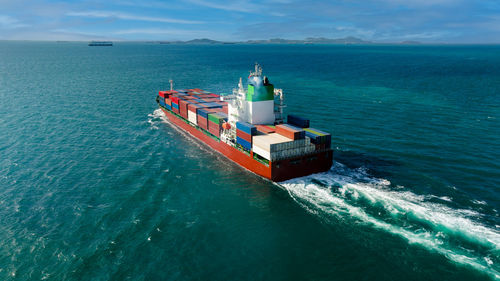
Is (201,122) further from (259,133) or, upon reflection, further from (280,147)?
(280,147)

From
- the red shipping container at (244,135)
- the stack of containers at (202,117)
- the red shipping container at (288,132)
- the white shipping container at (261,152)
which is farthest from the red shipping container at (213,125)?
the red shipping container at (288,132)

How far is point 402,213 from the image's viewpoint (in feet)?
109

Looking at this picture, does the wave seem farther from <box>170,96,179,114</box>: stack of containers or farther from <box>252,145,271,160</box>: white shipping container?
<box>170,96,179,114</box>: stack of containers

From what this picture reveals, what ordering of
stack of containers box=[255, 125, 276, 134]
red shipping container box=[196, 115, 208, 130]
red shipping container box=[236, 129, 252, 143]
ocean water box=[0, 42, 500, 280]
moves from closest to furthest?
1. ocean water box=[0, 42, 500, 280]
2. red shipping container box=[236, 129, 252, 143]
3. stack of containers box=[255, 125, 276, 134]
4. red shipping container box=[196, 115, 208, 130]

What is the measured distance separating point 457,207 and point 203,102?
52.3 metres

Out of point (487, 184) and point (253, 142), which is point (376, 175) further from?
point (253, 142)

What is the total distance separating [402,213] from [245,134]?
933 inches

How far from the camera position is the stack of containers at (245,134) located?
44.7 m

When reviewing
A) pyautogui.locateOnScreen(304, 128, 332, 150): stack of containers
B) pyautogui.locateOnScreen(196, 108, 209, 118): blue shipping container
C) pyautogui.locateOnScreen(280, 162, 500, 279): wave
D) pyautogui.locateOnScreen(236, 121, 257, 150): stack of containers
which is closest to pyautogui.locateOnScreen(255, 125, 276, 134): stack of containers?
pyautogui.locateOnScreen(236, 121, 257, 150): stack of containers

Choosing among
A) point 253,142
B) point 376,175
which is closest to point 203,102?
point 253,142

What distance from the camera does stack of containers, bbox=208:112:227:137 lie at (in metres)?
53.2

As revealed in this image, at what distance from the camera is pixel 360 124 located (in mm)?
64250

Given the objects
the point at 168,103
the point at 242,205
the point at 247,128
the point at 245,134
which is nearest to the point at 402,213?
the point at 242,205

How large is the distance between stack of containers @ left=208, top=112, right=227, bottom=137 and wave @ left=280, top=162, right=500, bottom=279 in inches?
707
